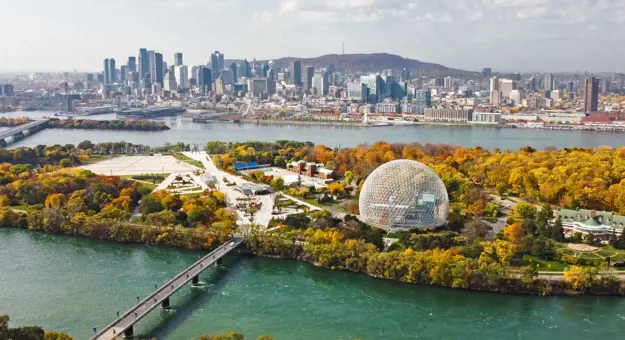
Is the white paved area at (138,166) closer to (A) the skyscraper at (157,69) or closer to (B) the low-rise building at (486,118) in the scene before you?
(B) the low-rise building at (486,118)

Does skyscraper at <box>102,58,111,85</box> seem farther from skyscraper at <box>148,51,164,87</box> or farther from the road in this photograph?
the road

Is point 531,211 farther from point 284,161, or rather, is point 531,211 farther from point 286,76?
point 286,76

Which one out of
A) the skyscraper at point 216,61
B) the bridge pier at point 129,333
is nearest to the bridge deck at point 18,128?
the bridge pier at point 129,333

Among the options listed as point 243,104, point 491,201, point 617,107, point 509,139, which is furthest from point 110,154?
point 617,107

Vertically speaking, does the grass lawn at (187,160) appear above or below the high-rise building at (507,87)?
below

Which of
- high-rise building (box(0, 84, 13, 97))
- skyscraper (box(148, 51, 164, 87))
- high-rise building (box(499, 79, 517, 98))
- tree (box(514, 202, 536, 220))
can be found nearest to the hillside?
skyscraper (box(148, 51, 164, 87))

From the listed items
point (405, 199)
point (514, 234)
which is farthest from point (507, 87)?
point (514, 234)
